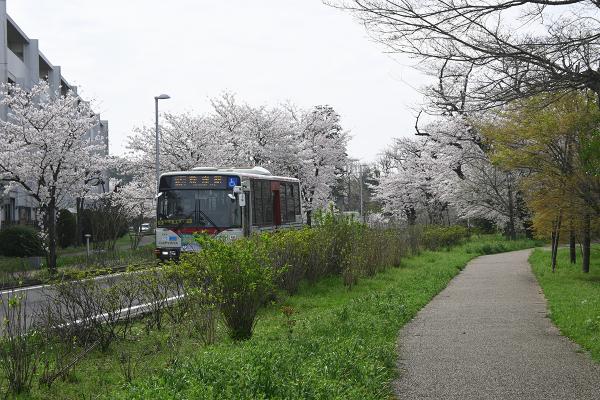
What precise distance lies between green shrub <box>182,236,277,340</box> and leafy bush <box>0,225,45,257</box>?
2279 centimetres

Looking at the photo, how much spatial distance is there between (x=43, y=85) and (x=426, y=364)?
29.6 m

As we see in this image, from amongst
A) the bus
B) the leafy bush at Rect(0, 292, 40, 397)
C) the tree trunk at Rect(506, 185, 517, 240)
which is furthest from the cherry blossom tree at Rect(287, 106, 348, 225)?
the leafy bush at Rect(0, 292, 40, 397)

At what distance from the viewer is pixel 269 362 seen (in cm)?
653

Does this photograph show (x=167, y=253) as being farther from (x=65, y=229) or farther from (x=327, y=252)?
(x=65, y=229)

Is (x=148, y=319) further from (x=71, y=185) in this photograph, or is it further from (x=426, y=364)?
(x=71, y=185)

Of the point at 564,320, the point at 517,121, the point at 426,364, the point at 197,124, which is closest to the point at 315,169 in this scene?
the point at 197,124

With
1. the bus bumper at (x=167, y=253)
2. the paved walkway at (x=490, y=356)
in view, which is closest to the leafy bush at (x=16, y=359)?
the paved walkway at (x=490, y=356)

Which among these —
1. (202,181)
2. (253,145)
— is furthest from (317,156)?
(202,181)

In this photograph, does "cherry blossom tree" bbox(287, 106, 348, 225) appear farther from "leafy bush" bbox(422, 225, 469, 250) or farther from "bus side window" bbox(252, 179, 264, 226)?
"bus side window" bbox(252, 179, 264, 226)

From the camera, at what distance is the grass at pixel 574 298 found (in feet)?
32.1

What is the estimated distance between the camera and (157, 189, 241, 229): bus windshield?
70.5ft

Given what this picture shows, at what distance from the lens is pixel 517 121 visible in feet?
64.5

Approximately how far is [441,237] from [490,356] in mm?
27456

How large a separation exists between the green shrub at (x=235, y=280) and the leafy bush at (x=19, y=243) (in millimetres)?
22794
